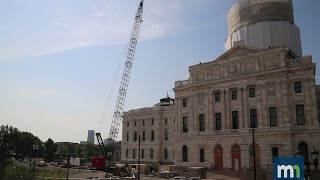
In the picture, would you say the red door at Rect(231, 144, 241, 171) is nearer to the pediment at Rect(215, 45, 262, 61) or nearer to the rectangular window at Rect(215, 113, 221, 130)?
the rectangular window at Rect(215, 113, 221, 130)

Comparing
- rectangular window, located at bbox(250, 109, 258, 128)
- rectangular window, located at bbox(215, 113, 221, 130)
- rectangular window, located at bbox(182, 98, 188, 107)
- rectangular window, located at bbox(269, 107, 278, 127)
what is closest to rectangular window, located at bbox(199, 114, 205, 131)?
rectangular window, located at bbox(215, 113, 221, 130)

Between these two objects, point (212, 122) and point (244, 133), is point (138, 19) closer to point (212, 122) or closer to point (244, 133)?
point (212, 122)

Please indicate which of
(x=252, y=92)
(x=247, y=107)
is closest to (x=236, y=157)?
(x=247, y=107)

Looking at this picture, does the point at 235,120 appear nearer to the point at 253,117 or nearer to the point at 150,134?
the point at 253,117

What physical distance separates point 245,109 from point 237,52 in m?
10.1

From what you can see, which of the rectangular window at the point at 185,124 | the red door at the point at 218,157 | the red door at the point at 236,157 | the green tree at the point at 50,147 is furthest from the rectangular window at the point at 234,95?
the green tree at the point at 50,147

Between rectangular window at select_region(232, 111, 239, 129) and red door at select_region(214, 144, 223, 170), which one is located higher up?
rectangular window at select_region(232, 111, 239, 129)

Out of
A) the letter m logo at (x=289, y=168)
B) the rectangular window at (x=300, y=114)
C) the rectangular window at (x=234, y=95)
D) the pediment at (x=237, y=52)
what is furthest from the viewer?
the rectangular window at (x=234, y=95)

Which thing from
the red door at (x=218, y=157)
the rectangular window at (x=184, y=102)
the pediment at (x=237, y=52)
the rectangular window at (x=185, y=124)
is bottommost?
the red door at (x=218, y=157)

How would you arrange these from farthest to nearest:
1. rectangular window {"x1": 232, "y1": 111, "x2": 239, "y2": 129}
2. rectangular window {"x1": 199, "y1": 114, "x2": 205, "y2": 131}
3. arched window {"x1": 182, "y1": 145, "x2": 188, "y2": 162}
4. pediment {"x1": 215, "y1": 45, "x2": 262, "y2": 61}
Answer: arched window {"x1": 182, "y1": 145, "x2": 188, "y2": 162}, rectangular window {"x1": 199, "y1": 114, "x2": 205, "y2": 131}, pediment {"x1": 215, "y1": 45, "x2": 262, "y2": 61}, rectangular window {"x1": 232, "y1": 111, "x2": 239, "y2": 129}

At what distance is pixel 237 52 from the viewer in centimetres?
5991

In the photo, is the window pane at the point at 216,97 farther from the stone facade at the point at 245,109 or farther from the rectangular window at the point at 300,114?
the rectangular window at the point at 300,114

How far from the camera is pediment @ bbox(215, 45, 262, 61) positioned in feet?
191

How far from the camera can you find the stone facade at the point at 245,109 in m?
51.3
